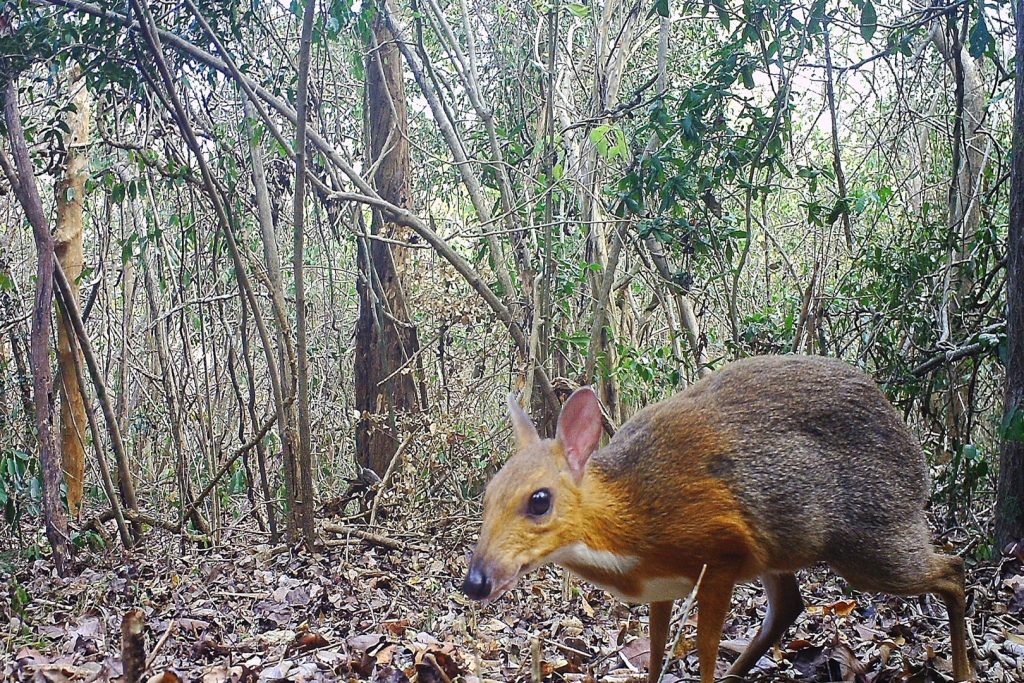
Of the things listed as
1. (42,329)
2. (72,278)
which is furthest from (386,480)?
(72,278)

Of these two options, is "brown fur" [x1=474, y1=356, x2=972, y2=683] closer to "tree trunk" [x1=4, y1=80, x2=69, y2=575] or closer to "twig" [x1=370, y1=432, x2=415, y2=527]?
"twig" [x1=370, y1=432, x2=415, y2=527]

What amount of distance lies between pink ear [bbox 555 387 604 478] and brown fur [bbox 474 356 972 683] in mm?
41

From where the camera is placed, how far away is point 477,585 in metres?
2.81

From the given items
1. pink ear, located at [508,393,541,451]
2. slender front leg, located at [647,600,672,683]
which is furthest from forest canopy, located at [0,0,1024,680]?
pink ear, located at [508,393,541,451]

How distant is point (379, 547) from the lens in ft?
22.3

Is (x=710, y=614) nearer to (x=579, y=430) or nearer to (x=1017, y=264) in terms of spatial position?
(x=579, y=430)

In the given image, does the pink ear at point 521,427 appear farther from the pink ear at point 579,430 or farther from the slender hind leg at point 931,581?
the slender hind leg at point 931,581

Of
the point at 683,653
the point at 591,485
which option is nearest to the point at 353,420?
the point at 683,653

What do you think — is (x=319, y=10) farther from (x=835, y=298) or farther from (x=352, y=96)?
(x=835, y=298)

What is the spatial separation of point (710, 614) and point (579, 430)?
2.40 ft

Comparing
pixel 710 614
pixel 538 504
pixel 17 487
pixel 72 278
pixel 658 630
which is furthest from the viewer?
pixel 72 278

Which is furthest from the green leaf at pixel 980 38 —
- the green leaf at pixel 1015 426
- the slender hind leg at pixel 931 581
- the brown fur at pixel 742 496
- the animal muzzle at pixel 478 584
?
the animal muzzle at pixel 478 584

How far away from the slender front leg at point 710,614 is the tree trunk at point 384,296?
14.9 ft

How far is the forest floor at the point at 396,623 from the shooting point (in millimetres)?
3863
